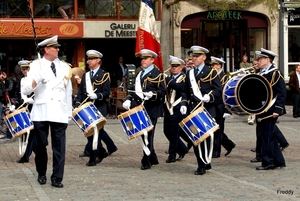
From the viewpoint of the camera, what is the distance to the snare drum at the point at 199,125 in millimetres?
10461

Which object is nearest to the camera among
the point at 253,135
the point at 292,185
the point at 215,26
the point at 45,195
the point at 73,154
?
the point at 45,195

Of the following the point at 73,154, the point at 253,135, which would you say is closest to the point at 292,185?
the point at 73,154

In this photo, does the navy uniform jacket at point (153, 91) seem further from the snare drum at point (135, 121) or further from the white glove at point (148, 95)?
the snare drum at point (135, 121)

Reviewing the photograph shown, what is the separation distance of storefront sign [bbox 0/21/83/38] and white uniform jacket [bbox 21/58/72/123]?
1594 centimetres

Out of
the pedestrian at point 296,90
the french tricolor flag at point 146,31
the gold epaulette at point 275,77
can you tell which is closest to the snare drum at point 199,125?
the gold epaulette at point 275,77

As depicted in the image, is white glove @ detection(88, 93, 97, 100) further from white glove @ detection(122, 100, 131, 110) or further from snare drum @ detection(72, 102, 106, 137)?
white glove @ detection(122, 100, 131, 110)

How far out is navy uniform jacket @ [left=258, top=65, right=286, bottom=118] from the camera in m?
10.9

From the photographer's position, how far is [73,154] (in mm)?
13367

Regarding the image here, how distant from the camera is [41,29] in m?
25.6

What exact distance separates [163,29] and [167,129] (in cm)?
1128

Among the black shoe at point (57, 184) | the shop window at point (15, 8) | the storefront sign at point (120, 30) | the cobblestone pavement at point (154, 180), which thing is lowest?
the cobblestone pavement at point (154, 180)

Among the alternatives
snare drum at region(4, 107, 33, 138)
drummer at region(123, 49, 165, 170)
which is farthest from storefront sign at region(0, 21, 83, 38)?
drummer at region(123, 49, 165, 170)

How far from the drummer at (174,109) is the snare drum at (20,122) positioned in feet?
7.77

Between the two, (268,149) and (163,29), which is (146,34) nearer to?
(163,29)
